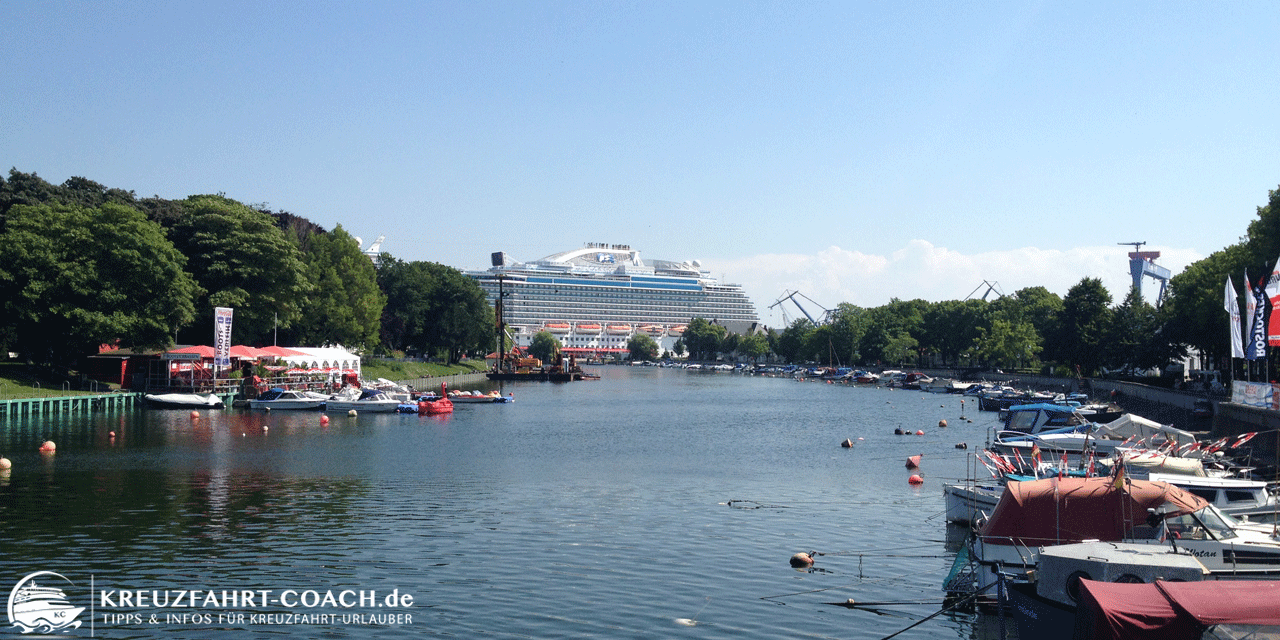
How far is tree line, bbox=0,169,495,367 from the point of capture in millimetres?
50188

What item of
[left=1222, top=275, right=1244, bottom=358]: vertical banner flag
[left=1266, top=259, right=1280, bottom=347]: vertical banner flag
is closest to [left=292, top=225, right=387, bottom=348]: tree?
[left=1222, top=275, right=1244, bottom=358]: vertical banner flag

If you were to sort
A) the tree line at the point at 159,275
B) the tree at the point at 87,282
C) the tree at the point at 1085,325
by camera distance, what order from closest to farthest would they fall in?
the tree at the point at 87,282, the tree line at the point at 159,275, the tree at the point at 1085,325

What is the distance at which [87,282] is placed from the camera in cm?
5088

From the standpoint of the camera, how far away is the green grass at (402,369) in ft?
256

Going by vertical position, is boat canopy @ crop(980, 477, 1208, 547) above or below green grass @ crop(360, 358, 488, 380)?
below

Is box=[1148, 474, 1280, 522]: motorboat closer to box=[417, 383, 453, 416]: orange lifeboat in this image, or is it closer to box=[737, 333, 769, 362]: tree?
box=[417, 383, 453, 416]: orange lifeboat

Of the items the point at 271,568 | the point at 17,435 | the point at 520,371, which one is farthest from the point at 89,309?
the point at 520,371

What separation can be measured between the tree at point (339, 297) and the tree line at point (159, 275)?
10 cm

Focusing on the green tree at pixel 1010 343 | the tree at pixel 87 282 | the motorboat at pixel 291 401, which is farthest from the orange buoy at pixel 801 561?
the green tree at pixel 1010 343

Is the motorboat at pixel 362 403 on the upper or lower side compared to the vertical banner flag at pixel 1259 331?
lower

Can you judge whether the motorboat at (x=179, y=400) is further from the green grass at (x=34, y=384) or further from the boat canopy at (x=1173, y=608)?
the boat canopy at (x=1173, y=608)

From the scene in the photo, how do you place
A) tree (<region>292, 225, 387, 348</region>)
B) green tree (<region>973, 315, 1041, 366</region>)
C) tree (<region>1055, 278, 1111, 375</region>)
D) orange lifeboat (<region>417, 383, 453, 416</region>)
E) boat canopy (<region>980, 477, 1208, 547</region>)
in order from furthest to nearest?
green tree (<region>973, 315, 1041, 366</region>) → tree (<region>1055, 278, 1111, 375</region>) → tree (<region>292, 225, 387, 348</region>) → orange lifeboat (<region>417, 383, 453, 416</region>) → boat canopy (<region>980, 477, 1208, 547</region>)

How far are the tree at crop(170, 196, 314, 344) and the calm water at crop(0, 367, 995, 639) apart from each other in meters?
20.2

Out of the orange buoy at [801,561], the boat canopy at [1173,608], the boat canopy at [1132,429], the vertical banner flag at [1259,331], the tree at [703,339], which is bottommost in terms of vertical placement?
the orange buoy at [801,561]
